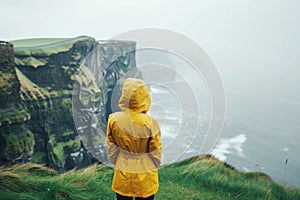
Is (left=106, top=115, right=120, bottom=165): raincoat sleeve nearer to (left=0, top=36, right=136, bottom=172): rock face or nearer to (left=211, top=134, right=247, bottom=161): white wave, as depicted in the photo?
(left=0, top=36, right=136, bottom=172): rock face

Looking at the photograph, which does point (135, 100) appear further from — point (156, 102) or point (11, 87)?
point (11, 87)

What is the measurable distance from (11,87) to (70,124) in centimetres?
1343

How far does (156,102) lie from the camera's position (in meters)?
3.39

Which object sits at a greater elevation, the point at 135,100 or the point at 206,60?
the point at 206,60

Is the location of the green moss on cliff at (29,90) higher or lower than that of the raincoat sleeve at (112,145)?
lower

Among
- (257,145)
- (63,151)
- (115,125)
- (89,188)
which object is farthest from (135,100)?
(257,145)

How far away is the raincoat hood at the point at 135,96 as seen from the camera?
7.50ft

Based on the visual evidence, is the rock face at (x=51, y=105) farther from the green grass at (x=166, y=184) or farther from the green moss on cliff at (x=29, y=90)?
the green grass at (x=166, y=184)

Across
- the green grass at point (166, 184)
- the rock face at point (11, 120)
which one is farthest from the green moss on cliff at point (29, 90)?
the green grass at point (166, 184)

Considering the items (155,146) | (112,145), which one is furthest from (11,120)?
(155,146)

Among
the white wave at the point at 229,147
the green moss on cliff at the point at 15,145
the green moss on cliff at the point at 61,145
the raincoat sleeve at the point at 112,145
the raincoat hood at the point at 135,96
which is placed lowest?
the white wave at the point at 229,147

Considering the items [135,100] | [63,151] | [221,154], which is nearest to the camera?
[135,100]

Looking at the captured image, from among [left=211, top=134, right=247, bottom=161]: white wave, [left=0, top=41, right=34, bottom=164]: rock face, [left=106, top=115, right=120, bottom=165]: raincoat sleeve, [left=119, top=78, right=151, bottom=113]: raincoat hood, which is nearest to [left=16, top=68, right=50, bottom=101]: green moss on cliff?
[left=0, top=41, right=34, bottom=164]: rock face

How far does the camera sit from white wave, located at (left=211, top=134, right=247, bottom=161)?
37756 millimetres
